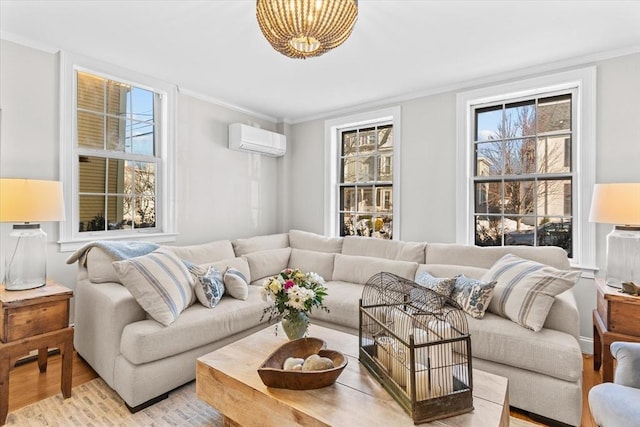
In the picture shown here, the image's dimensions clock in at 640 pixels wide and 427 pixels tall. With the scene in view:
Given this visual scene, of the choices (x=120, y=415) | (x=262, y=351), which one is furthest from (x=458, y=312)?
(x=120, y=415)

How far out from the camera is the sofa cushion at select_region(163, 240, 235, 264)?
3.00 metres

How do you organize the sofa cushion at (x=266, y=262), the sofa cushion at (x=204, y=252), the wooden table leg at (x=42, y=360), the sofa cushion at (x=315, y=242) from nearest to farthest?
the wooden table leg at (x=42, y=360) → the sofa cushion at (x=204, y=252) → the sofa cushion at (x=266, y=262) → the sofa cushion at (x=315, y=242)

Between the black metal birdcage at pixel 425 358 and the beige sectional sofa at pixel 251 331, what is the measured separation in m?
0.81

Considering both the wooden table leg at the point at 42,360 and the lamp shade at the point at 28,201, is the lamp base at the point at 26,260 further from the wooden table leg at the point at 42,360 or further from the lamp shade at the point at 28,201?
the wooden table leg at the point at 42,360

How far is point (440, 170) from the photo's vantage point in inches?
142

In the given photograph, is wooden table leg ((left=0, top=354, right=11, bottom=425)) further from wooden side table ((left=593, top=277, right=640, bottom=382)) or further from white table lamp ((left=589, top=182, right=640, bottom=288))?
white table lamp ((left=589, top=182, right=640, bottom=288))

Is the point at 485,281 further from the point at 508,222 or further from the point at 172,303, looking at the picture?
the point at 172,303

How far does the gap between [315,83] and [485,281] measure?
2482mm

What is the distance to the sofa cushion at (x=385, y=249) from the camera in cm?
322

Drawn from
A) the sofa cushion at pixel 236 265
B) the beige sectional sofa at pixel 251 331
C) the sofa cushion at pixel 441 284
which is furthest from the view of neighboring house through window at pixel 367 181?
the sofa cushion at pixel 236 265

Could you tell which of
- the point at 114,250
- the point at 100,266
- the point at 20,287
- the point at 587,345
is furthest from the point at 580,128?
the point at 20,287

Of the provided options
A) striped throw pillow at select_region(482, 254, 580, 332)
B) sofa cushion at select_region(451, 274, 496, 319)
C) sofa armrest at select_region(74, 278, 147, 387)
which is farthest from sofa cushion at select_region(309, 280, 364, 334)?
sofa armrest at select_region(74, 278, 147, 387)

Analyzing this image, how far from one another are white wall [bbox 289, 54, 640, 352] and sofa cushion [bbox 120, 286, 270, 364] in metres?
2.03

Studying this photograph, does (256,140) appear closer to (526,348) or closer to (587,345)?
(526,348)
